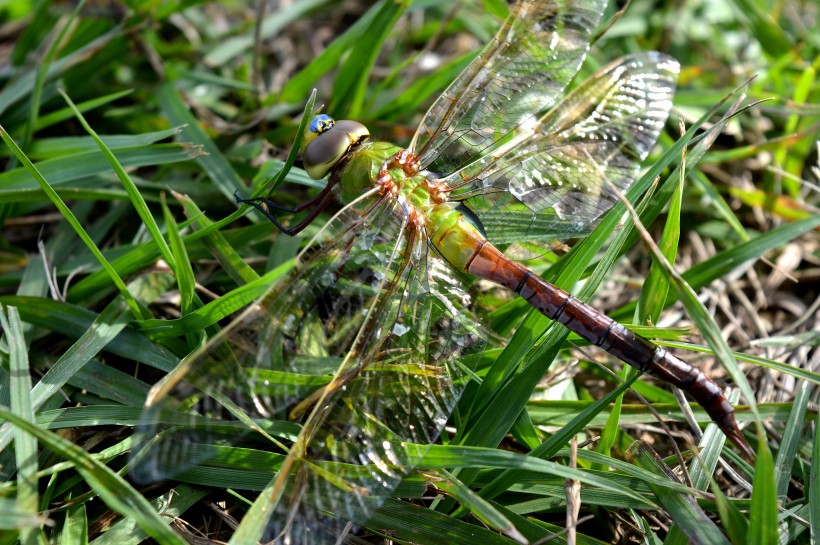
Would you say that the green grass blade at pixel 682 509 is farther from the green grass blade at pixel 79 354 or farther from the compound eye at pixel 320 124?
the green grass blade at pixel 79 354

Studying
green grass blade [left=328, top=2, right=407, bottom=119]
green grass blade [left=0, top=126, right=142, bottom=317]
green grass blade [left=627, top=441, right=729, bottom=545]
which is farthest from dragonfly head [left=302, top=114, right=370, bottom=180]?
green grass blade [left=627, top=441, right=729, bottom=545]

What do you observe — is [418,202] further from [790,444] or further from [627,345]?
[790,444]

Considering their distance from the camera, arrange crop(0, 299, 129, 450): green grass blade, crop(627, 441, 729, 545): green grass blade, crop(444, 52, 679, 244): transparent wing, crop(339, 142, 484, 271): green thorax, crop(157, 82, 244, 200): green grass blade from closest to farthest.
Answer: crop(627, 441, 729, 545): green grass blade → crop(0, 299, 129, 450): green grass blade → crop(339, 142, 484, 271): green thorax → crop(444, 52, 679, 244): transparent wing → crop(157, 82, 244, 200): green grass blade

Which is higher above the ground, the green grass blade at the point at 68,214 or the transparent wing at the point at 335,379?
the green grass blade at the point at 68,214

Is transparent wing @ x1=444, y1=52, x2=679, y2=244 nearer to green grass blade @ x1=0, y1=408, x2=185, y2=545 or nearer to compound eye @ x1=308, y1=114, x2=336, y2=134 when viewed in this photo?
compound eye @ x1=308, y1=114, x2=336, y2=134

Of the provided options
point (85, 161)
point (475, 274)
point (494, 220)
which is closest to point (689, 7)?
point (494, 220)

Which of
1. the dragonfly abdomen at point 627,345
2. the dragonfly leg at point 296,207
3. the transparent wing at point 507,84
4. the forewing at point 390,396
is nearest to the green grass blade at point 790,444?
the dragonfly abdomen at point 627,345
